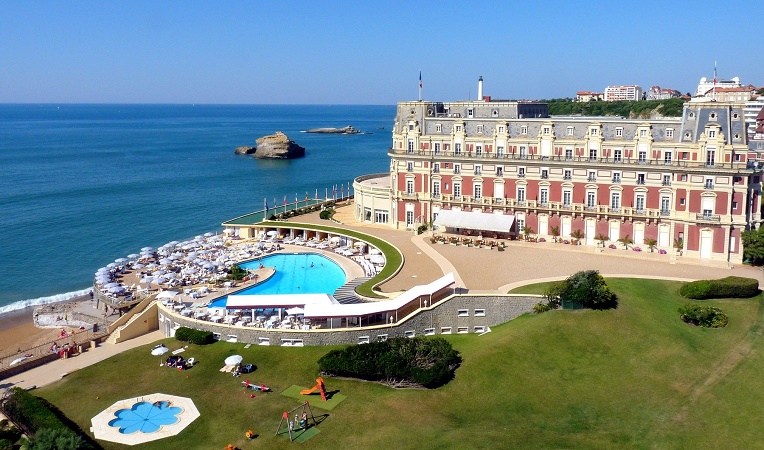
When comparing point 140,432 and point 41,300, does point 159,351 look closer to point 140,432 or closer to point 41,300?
point 140,432

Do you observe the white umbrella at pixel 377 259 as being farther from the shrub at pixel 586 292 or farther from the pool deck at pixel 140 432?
the pool deck at pixel 140 432

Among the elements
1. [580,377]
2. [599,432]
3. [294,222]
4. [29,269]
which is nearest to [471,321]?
[580,377]

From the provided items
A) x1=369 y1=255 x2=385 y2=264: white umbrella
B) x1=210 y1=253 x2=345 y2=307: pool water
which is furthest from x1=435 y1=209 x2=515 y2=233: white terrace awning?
x1=210 y1=253 x2=345 y2=307: pool water

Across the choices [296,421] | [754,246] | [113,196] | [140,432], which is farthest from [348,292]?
[113,196]

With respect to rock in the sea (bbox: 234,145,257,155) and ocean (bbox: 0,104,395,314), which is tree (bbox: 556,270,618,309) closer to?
ocean (bbox: 0,104,395,314)

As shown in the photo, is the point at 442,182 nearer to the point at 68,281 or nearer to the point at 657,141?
the point at 657,141
